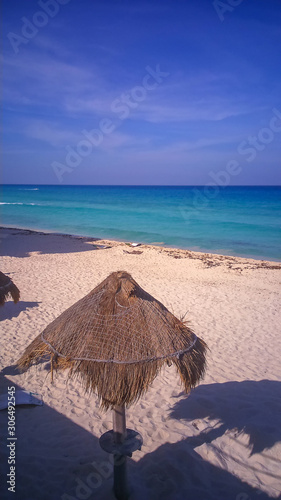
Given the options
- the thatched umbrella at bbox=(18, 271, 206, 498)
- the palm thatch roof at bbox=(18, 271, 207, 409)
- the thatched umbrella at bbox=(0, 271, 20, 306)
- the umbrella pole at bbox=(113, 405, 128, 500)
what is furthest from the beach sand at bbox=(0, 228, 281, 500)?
the palm thatch roof at bbox=(18, 271, 207, 409)

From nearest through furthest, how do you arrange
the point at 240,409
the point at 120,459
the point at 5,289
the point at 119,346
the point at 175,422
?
the point at 119,346 → the point at 120,459 → the point at 175,422 → the point at 240,409 → the point at 5,289

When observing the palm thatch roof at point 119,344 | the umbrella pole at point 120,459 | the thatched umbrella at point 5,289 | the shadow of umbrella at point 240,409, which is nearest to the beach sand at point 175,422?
the shadow of umbrella at point 240,409

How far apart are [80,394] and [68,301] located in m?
3.91

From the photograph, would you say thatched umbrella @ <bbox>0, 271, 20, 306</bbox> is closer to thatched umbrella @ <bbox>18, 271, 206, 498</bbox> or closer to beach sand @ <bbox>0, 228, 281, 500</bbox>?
beach sand @ <bbox>0, 228, 281, 500</bbox>

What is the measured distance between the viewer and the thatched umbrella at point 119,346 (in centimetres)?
254

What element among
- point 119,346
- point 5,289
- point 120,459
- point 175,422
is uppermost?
point 119,346

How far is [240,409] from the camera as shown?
452cm

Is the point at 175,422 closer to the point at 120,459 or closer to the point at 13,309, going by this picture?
the point at 120,459

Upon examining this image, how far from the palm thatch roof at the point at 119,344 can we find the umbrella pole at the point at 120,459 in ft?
0.87

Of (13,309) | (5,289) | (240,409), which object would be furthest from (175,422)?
(13,309)

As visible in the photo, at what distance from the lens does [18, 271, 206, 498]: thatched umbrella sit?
254cm

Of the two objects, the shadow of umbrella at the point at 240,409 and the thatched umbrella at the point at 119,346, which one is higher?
the thatched umbrella at the point at 119,346

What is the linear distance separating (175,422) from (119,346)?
2409 mm

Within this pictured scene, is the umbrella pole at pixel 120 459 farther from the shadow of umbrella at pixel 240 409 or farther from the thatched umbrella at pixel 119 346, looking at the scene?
the shadow of umbrella at pixel 240 409
